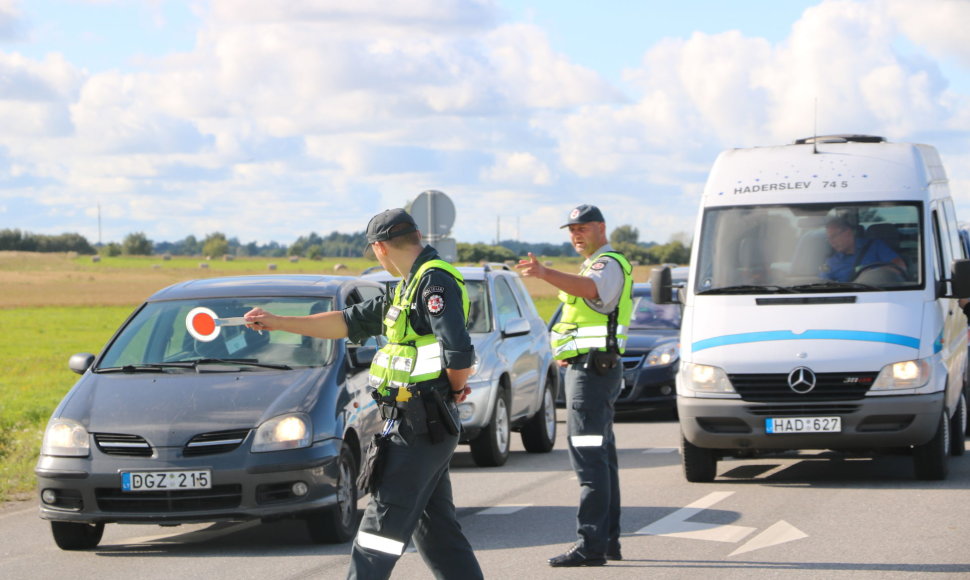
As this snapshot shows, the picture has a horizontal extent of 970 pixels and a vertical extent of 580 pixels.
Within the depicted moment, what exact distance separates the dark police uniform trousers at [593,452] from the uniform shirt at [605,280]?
35cm

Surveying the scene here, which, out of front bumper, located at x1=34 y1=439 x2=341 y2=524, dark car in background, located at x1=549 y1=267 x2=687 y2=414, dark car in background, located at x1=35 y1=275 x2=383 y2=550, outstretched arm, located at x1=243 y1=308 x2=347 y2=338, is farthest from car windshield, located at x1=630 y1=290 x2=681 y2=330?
outstretched arm, located at x1=243 y1=308 x2=347 y2=338

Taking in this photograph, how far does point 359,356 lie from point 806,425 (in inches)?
140

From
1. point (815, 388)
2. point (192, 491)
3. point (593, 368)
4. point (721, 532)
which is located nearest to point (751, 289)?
point (815, 388)

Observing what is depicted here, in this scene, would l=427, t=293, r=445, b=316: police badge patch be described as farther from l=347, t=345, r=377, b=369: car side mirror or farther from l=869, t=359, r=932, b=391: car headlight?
l=869, t=359, r=932, b=391: car headlight

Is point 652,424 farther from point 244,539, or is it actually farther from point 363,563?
point 363,563

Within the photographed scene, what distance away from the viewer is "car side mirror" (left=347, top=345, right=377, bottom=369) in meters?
9.12

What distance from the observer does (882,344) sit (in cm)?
1068

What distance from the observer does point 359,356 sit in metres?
9.10

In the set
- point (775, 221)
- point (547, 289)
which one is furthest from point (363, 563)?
point (547, 289)

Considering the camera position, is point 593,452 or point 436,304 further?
point 593,452

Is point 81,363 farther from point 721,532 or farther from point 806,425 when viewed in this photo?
point 806,425

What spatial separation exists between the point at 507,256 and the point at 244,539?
49.8 metres

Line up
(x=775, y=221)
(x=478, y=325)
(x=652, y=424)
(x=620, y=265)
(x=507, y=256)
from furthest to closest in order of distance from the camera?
(x=507, y=256) → (x=652, y=424) → (x=478, y=325) → (x=775, y=221) → (x=620, y=265)

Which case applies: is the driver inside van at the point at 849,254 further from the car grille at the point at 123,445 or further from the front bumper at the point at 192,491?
the car grille at the point at 123,445
